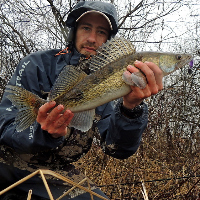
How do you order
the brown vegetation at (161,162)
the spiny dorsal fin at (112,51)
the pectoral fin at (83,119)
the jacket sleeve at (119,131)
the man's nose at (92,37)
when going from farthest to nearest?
1. the brown vegetation at (161,162)
2. the man's nose at (92,37)
3. the jacket sleeve at (119,131)
4. the pectoral fin at (83,119)
5. the spiny dorsal fin at (112,51)

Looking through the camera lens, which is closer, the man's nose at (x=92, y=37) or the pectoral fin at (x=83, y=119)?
the pectoral fin at (x=83, y=119)

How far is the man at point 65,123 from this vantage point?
78.7 inches

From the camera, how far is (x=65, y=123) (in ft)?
6.55

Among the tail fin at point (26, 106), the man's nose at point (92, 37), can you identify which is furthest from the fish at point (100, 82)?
the man's nose at point (92, 37)

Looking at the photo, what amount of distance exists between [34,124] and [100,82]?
29.7 inches

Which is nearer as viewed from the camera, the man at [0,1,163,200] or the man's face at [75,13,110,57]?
the man at [0,1,163,200]

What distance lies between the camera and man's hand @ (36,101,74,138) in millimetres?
1906

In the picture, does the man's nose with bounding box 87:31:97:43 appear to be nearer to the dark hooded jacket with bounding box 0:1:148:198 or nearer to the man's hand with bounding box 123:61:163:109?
the dark hooded jacket with bounding box 0:1:148:198

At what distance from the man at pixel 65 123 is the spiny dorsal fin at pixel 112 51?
19 cm

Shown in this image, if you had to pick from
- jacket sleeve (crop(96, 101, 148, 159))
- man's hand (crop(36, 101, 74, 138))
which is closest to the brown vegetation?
jacket sleeve (crop(96, 101, 148, 159))

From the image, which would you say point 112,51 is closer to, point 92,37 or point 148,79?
point 148,79

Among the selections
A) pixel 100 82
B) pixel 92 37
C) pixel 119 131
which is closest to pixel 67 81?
pixel 100 82

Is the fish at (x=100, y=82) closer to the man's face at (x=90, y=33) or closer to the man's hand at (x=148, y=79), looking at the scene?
the man's hand at (x=148, y=79)

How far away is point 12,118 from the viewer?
2.39 m
